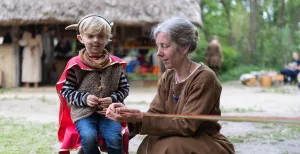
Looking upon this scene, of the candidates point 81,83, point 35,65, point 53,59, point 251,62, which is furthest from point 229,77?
point 81,83

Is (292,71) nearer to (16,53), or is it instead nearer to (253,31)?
(253,31)

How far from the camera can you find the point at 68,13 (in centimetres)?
1251

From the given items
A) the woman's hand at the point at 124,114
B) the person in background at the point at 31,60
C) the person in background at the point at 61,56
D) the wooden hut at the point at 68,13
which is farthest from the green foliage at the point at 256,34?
the woman's hand at the point at 124,114

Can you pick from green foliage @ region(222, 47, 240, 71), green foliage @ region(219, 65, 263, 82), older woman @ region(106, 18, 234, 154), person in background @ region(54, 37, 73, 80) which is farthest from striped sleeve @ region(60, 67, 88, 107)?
green foliage @ region(222, 47, 240, 71)

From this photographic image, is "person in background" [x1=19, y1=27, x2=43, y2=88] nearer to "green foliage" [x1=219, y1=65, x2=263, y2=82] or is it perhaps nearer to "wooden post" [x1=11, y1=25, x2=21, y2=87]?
"wooden post" [x1=11, y1=25, x2=21, y2=87]

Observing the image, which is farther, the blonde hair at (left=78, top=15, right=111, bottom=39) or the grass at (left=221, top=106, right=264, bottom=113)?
the grass at (left=221, top=106, right=264, bottom=113)

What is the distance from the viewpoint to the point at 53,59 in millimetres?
16031

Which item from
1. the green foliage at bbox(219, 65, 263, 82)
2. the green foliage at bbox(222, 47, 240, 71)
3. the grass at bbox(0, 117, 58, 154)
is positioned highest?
the grass at bbox(0, 117, 58, 154)

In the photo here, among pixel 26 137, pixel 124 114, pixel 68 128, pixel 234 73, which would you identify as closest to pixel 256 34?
pixel 234 73

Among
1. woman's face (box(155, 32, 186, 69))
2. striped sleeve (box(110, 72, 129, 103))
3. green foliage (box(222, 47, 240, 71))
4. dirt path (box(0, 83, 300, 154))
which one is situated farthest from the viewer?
green foliage (box(222, 47, 240, 71))

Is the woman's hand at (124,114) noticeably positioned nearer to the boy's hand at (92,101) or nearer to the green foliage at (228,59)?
the boy's hand at (92,101)

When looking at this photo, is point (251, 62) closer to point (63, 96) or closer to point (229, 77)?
point (229, 77)

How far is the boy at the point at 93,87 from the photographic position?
3164 millimetres

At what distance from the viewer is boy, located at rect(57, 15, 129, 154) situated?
3164 millimetres
